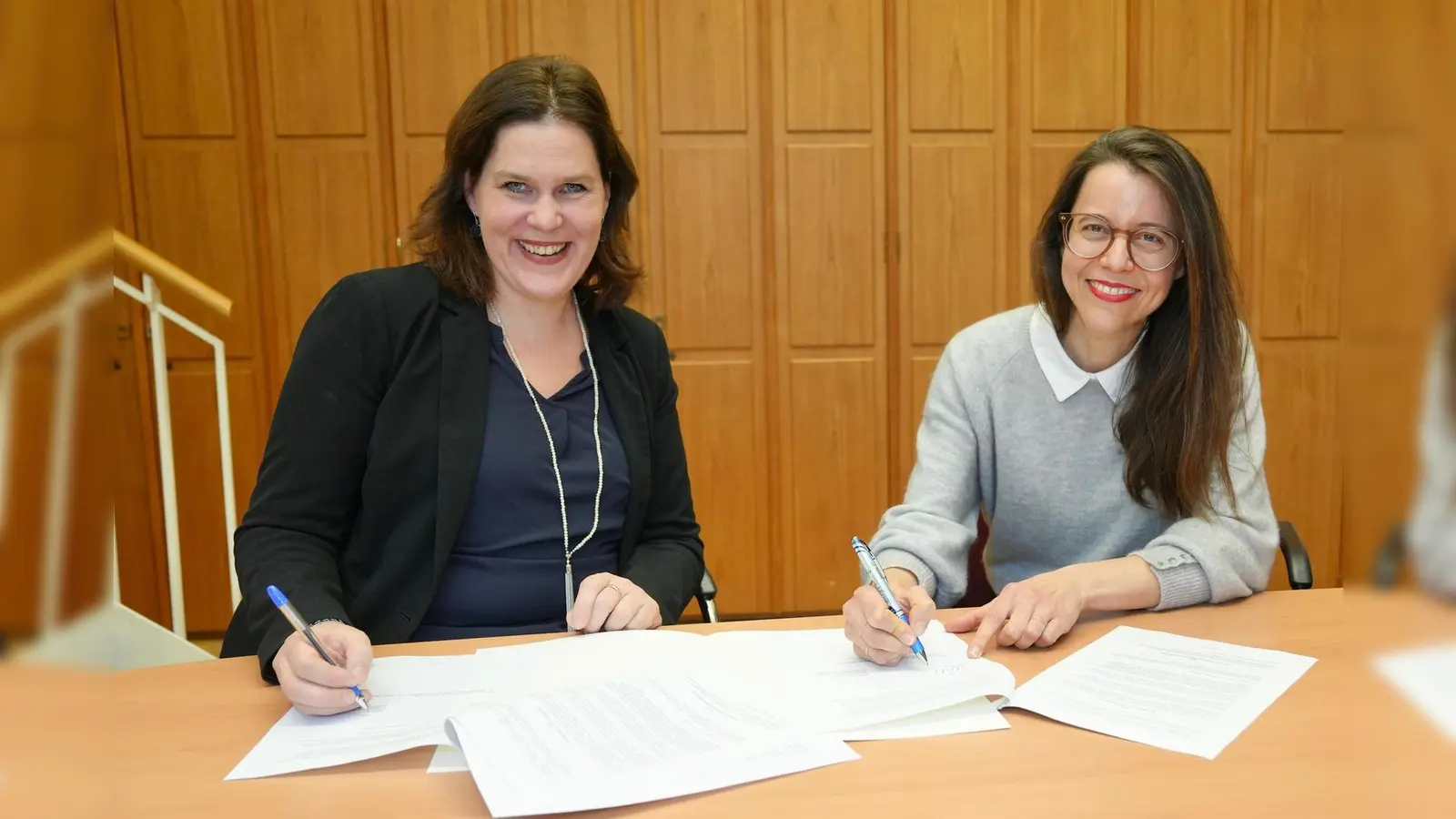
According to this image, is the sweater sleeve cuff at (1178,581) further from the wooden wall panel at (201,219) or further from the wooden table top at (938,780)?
the wooden wall panel at (201,219)

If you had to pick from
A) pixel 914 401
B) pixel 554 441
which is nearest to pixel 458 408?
pixel 554 441

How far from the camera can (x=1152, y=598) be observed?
1.43 metres

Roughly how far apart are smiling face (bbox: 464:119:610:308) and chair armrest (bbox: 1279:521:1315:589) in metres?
1.30

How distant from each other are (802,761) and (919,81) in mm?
3186

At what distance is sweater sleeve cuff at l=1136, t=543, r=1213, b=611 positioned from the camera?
143 cm

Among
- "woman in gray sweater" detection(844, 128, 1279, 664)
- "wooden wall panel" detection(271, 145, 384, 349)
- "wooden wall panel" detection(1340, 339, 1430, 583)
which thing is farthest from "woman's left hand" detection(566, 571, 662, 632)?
"wooden wall panel" detection(271, 145, 384, 349)

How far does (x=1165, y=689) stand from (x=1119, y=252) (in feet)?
2.51

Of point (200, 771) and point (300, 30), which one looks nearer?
point (200, 771)

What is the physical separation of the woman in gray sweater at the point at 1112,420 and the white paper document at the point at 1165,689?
0.51 feet

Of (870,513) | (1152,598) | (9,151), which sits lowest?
(870,513)

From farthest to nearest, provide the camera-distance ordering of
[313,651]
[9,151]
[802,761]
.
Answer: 1. [313,651]
2. [802,761]
3. [9,151]

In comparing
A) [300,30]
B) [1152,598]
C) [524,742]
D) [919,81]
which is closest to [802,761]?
[524,742]

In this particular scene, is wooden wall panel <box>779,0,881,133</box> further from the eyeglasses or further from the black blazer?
the black blazer

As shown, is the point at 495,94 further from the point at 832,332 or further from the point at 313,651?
the point at 832,332
